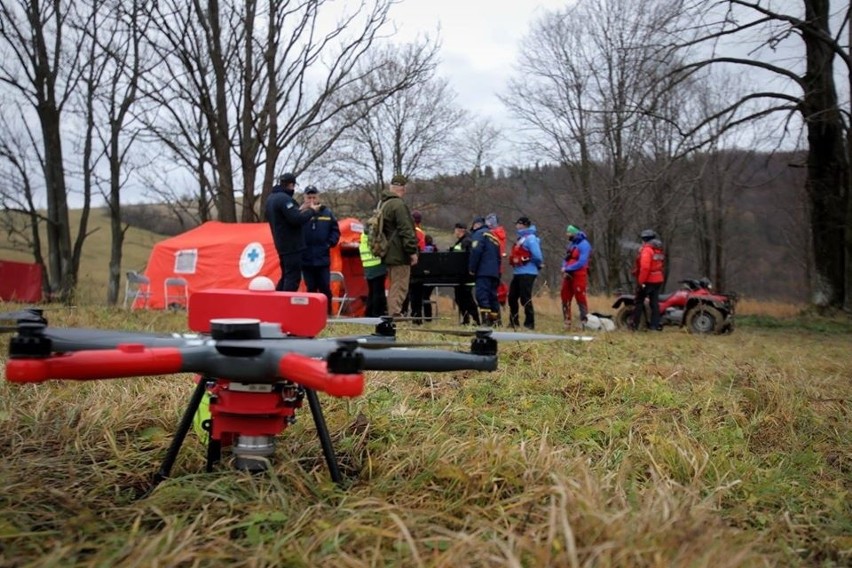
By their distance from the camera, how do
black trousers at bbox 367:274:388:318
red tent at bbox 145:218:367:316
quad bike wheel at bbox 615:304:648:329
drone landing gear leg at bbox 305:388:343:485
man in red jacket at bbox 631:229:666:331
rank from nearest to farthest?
drone landing gear leg at bbox 305:388:343:485 < black trousers at bbox 367:274:388:318 < man in red jacket at bbox 631:229:666:331 < quad bike wheel at bbox 615:304:648:329 < red tent at bbox 145:218:367:316

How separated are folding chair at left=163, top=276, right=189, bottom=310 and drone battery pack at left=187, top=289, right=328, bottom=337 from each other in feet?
46.8

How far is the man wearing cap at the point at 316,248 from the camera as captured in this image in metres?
8.95

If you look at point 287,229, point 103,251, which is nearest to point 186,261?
point 287,229

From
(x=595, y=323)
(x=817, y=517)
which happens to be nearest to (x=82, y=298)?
(x=595, y=323)

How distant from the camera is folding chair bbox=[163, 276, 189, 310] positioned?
612 inches

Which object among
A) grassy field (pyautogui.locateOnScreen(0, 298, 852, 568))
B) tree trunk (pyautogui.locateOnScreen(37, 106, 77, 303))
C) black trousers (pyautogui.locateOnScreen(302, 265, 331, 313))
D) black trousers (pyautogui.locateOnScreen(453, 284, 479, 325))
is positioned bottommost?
grassy field (pyautogui.locateOnScreen(0, 298, 852, 568))

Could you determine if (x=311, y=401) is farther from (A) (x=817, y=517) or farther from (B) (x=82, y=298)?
(B) (x=82, y=298)

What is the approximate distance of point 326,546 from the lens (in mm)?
1644

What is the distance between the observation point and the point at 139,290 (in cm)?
→ 1655

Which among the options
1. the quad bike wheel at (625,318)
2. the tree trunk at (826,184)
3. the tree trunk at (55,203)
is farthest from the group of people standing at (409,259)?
the tree trunk at (55,203)

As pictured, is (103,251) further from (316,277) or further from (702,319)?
(702,319)

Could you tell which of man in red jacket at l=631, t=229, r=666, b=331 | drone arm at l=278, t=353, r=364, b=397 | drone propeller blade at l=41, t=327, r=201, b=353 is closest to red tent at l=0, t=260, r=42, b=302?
man in red jacket at l=631, t=229, r=666, b=331

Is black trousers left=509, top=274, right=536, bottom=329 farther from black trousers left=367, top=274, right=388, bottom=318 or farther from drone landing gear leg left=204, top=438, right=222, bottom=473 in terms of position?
drone landing gear leg left=204, top=438, right=222, bottom=473

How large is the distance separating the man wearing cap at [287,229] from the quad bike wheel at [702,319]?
799 centimetres
